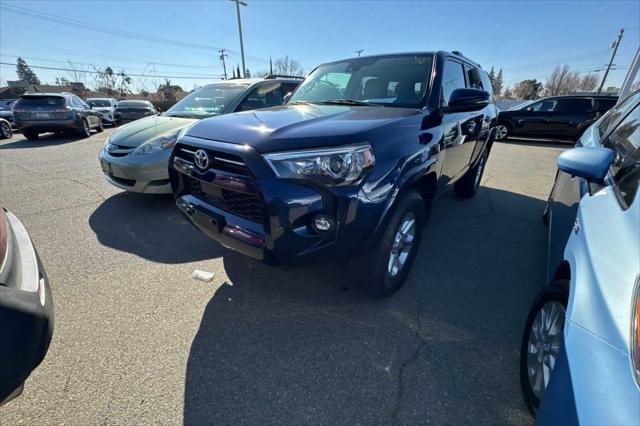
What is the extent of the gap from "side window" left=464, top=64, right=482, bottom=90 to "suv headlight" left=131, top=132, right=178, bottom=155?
394 cm

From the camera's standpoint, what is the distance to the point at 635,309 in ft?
2.89

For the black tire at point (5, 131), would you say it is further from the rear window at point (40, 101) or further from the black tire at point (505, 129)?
the black tire at point (505, 129)

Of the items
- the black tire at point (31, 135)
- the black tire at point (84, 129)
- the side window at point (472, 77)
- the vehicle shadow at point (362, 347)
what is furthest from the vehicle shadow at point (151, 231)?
the black tire at point (31, 135)

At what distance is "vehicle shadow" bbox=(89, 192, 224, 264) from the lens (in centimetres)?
322

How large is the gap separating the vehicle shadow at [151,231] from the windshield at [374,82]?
1966 mm

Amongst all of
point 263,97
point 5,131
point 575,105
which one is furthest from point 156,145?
point 575,105

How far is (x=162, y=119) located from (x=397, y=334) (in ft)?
15.1

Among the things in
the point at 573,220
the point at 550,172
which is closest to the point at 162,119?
the point at 573,220

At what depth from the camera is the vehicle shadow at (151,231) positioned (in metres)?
3.22

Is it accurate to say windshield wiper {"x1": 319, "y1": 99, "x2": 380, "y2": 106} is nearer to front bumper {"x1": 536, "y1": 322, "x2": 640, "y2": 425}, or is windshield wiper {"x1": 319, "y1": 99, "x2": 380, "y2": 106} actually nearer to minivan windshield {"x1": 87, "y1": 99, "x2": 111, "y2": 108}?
front bumper {"x1": 536, "y1": 322, "x2": 640, "y2": 425}

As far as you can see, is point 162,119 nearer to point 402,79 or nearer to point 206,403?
point 402,79

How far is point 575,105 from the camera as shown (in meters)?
11.1

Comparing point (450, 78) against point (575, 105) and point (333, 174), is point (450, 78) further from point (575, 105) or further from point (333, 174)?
point (575, 105)

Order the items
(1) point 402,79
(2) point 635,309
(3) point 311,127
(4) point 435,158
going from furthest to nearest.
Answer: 1. (1) point 402,79
2. (4) point 435,158
3. (3) point 311,127
4. (2) point 635,309
